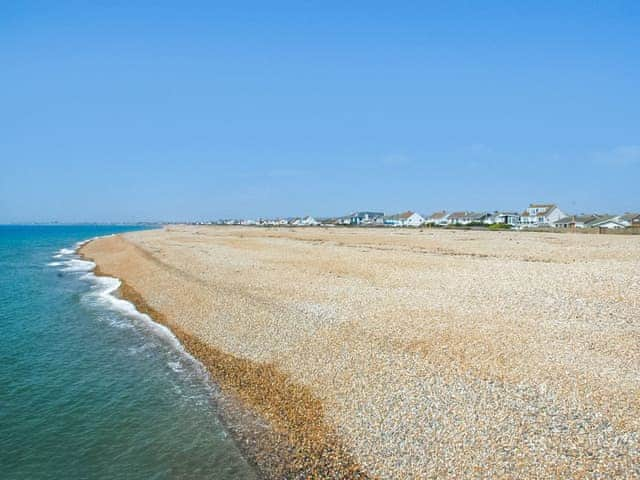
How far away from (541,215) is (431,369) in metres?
103

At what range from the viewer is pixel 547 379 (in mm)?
9688

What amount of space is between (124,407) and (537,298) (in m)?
16.2

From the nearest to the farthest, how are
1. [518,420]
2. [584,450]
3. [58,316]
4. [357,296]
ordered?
[584,450] < [518,420] < [357,296] < [58,316]

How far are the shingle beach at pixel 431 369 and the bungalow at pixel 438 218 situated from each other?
106748mm

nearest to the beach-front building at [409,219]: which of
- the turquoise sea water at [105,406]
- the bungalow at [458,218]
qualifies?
the bungalow at [458,218]

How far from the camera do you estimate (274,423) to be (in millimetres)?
9430

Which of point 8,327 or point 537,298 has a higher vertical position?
point 537,298

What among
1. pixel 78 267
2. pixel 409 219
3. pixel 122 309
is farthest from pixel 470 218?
pixel 122 309

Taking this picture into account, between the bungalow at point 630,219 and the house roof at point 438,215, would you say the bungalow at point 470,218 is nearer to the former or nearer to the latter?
the house roof at point 438,215

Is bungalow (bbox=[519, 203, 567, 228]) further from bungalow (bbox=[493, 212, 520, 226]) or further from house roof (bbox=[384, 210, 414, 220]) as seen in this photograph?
house roof (bbox=[384, 210, 414, 220])

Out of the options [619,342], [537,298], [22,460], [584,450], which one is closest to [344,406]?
[584,450]

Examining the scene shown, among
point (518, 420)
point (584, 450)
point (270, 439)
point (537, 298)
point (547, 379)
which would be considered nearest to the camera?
point (584, 450)

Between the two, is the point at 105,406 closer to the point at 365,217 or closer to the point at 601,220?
the point at 601,220

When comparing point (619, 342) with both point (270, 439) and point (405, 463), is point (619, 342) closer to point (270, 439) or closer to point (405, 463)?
point (405, 463)
